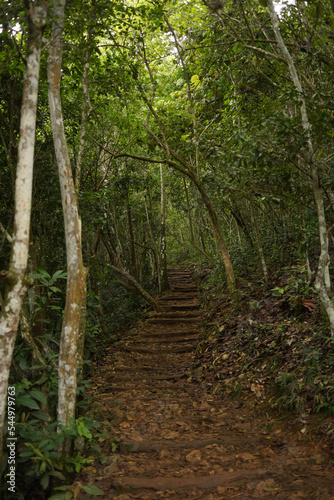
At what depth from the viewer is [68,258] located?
4.03 m

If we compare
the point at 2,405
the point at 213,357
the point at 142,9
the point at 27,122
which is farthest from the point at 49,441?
the point at 142,9

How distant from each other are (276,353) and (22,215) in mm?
4321

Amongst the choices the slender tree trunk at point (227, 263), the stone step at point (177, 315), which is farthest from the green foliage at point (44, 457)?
the stone step at point (177, 315)

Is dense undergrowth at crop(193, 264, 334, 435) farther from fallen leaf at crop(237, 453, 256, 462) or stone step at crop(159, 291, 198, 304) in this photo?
stone step at crop(159, 291, 198, 304)

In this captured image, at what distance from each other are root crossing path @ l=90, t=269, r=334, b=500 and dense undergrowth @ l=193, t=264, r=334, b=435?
0.30 meters

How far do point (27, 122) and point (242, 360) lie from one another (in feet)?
16.7

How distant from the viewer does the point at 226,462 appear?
12.9ft

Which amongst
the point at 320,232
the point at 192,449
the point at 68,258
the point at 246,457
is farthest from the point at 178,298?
the point at 68,258

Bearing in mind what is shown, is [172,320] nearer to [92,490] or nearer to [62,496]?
[92,490]

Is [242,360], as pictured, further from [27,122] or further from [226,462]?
[27,122]

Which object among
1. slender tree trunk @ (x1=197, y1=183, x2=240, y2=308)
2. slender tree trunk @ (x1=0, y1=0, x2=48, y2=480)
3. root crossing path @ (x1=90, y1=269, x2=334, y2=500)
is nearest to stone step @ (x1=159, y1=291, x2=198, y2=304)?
slender tree trunk @ (x1=197, y1=183, x2=240, y2=308)

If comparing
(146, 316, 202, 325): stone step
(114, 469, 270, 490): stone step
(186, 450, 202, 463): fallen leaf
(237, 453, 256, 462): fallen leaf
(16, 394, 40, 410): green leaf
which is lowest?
(237, 453, 256, 462): fallen leaf

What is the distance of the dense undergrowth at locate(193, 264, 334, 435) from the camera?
448 cm

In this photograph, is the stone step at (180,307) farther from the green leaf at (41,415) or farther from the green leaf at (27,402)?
the green leaf at (27,402)
